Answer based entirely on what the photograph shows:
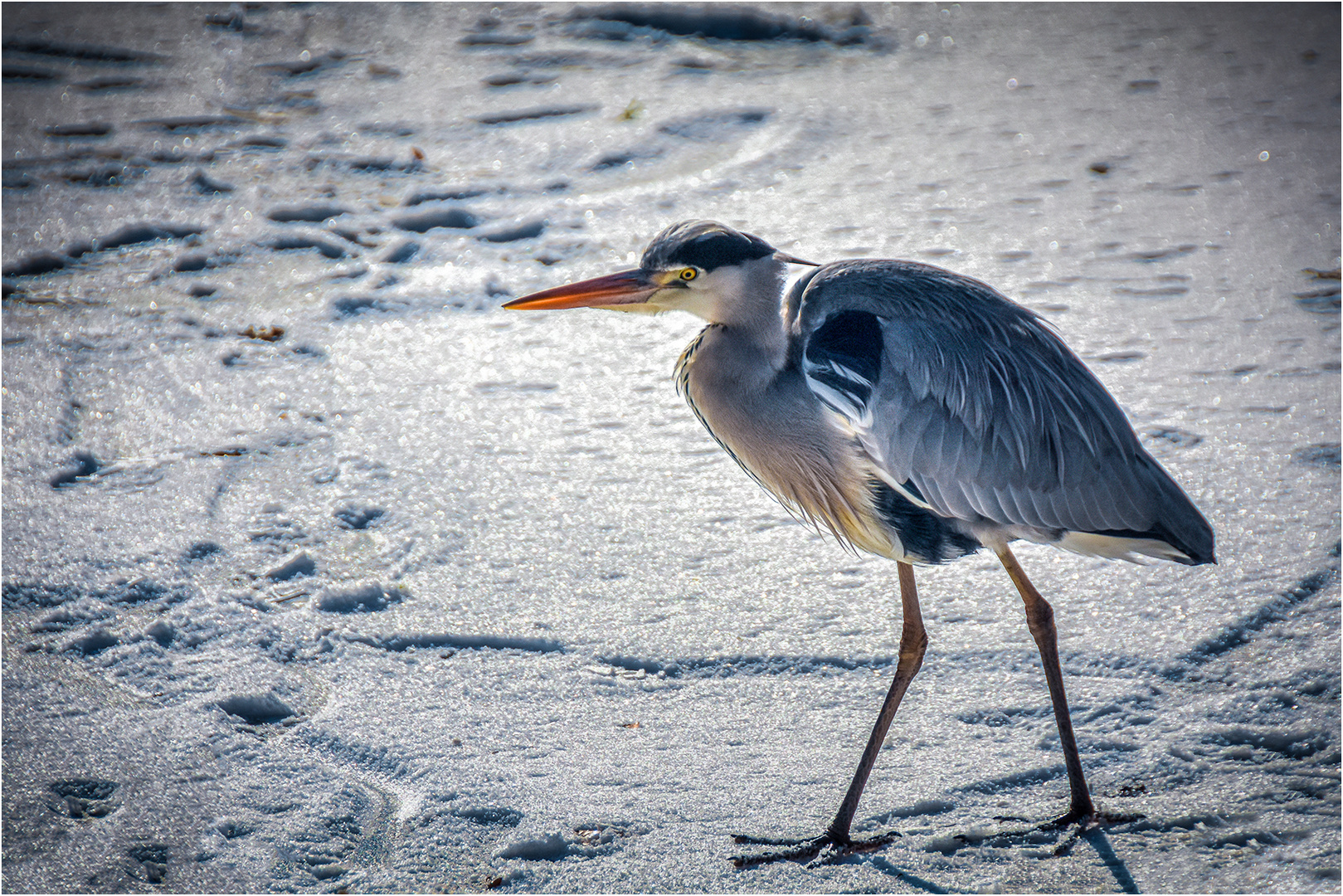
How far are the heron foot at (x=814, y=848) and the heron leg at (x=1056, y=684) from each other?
395mm

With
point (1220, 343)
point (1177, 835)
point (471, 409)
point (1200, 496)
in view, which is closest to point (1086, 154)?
point (1220, 343)

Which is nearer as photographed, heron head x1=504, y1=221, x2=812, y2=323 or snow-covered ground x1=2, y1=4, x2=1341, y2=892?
snow-covered ground x1=2, y1=4, x2=1341, y2=892

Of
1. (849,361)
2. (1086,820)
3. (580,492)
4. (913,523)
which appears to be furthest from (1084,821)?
(580,492)

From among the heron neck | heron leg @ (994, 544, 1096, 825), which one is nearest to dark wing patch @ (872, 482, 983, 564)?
heron leg @ (994, 544, 1096, 825)

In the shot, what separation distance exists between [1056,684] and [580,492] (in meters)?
1.65

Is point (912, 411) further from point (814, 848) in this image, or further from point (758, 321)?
point (814, 848)

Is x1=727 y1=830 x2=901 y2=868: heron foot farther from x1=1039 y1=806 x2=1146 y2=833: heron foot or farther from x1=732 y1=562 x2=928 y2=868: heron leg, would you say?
x1=1039 y1=806 x2=1146 y2=833: heron foot

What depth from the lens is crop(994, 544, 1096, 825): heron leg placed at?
2559 mm

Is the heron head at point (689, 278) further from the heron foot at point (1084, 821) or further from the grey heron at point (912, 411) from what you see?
the heron foot at point (1084, 821)

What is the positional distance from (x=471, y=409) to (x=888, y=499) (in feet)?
5.96

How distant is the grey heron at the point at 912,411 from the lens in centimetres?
272

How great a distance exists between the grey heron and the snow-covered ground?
1.24 ft

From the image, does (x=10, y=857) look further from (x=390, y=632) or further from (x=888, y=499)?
(x=888, y=499)

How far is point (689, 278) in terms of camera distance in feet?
9.34
